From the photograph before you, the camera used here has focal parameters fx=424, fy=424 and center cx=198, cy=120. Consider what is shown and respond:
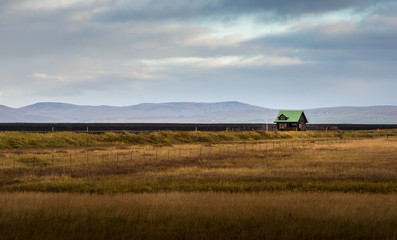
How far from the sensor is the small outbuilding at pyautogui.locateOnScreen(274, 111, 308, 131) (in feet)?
396

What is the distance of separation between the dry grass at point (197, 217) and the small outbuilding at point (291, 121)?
10360 centimetres

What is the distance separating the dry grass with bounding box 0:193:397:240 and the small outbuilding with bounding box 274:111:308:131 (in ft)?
340

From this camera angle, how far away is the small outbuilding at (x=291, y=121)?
121 m

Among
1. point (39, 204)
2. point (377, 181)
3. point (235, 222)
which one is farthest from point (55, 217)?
point (377, 181)

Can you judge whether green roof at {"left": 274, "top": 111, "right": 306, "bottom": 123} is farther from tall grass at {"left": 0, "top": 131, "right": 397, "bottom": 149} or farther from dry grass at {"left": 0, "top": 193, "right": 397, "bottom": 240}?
dry grass at {"left": 0, "top": 193, "right": 397, "bottom": 240}

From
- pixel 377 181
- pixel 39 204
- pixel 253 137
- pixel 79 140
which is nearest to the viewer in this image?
pixel 39 204

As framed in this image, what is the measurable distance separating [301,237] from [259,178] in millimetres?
14244

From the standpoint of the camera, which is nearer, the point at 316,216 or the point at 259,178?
the point at 316,216

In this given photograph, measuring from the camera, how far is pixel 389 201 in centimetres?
1809

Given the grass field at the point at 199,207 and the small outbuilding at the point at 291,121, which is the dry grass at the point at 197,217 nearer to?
the grass field at the point at 199,207

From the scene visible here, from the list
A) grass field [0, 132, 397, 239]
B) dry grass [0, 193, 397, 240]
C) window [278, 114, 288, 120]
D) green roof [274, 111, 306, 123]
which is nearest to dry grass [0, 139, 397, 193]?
grass field [0, 132, 397, 239]

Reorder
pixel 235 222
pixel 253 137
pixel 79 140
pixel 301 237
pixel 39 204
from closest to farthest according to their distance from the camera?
pixel 301 237 < pixel 235 222 < pixel 39 204 < pixel 79 140 < pixel 253 137

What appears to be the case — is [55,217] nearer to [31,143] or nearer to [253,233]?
[253,233]

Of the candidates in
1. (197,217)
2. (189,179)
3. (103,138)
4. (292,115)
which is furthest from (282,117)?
(197,217)
